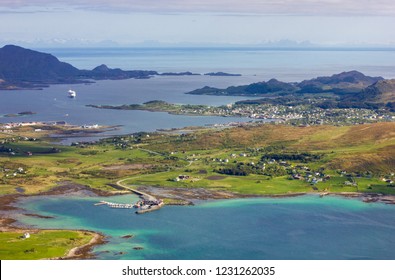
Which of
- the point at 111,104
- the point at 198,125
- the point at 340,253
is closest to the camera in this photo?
the point at 340,253

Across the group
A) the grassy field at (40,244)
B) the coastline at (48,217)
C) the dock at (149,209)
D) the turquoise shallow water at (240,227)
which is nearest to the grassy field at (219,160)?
the coastline at (48,217)

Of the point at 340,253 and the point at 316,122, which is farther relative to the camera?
the point at 316,122

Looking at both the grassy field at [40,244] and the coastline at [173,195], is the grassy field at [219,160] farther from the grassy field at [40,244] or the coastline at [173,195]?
the grassy field at [40,244]

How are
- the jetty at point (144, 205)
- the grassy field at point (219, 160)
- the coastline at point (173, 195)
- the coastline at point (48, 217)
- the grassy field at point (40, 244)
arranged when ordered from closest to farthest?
1. the grassy field at point (40, 244)
2. the coastline at point (48, 217)
3. the jetty at point (144, 205)
4. the coastline at point (173, 195)
5. the grassy field at point (219, 160)

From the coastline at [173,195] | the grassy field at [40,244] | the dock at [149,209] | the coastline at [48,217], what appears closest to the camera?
the grassy field at [40,244]

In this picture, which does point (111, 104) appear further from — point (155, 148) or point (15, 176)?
point (15, 176)

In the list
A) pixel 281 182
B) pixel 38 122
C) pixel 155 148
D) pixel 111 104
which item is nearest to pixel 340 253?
pixel 281 182

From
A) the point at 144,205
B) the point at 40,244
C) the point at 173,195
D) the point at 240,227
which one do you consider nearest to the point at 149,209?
the point at 144,205
